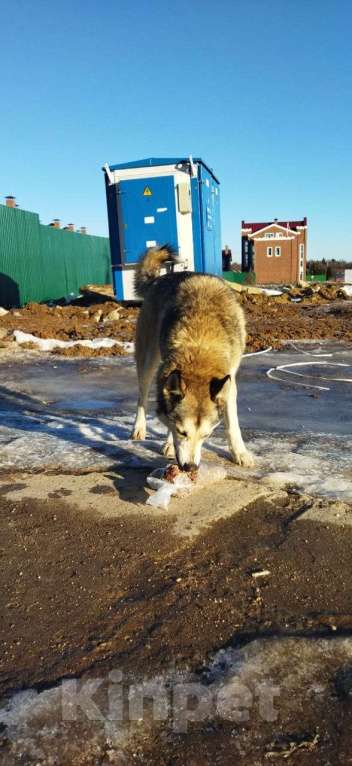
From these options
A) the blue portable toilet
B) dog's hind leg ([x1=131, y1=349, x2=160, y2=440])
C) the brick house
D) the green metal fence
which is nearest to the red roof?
the brick house

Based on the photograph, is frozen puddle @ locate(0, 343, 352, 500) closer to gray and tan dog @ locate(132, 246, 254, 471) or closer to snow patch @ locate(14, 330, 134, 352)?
gray and tan dog @ locate(132, 246, 254, 471)

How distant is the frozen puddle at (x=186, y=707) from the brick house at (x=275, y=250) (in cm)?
5674

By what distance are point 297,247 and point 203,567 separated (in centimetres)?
5772

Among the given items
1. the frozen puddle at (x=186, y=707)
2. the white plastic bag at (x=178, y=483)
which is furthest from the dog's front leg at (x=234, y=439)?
the frozen puddle at (x=186, y=707)

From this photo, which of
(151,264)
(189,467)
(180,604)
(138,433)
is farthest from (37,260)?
(180,604)

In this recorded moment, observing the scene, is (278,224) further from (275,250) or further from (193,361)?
(193,361)

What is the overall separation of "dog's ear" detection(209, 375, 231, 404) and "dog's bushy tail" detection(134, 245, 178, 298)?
266 centimetres

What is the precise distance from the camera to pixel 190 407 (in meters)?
3.19

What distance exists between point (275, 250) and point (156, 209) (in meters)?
45.1

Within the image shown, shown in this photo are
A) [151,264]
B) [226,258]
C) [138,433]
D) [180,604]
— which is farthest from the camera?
[226,258]

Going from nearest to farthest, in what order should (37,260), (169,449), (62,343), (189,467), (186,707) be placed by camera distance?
1. (186,707)
2. (189,467)
3. (169,449)
4. (62,343)
5. (37,260)

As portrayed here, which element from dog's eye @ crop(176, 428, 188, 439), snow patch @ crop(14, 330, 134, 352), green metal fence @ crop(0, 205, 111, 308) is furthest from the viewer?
green metal fence @ crop(0, 205, 111, 308)

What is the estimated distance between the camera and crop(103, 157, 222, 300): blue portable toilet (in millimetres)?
14086

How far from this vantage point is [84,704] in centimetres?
168
